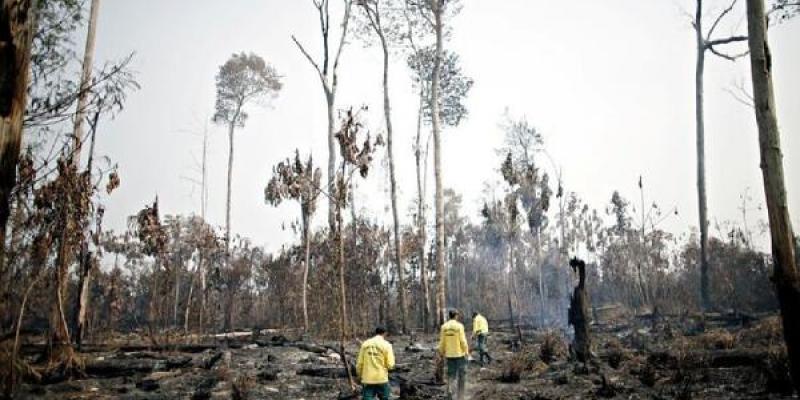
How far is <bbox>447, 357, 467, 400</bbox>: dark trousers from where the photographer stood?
330 inches

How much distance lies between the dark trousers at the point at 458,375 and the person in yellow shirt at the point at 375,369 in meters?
2.04

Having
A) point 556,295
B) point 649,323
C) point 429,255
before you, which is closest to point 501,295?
point 556,295

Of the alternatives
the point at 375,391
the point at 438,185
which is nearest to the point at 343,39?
the point at 438,185

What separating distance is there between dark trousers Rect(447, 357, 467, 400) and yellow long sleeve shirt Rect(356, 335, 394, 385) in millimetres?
2121

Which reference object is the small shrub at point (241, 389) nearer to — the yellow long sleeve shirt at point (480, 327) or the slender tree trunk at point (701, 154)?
the yellow long sleeve shirt at point (480, 327)

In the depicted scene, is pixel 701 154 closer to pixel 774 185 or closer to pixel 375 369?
pixel 774 185

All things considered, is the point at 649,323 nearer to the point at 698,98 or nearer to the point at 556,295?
the point at 698,98

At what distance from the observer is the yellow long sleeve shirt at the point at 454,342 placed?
28.0ft

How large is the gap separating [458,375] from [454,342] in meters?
0.63

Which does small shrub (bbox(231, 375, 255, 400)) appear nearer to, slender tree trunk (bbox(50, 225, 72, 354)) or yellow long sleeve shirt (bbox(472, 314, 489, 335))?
slender tree trunk (bbox(50, 225, 72, 354))

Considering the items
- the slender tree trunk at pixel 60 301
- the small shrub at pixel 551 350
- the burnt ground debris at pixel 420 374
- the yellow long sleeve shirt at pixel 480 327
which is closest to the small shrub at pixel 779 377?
the burnt ground debris at pixel 420 374

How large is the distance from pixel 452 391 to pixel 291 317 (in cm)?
2373

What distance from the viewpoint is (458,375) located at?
28.5 feet

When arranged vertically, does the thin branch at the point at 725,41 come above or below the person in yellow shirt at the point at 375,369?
above
